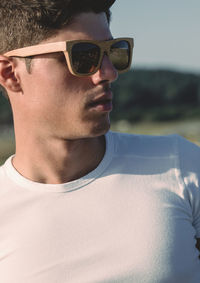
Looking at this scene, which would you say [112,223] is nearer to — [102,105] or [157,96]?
[102,105]

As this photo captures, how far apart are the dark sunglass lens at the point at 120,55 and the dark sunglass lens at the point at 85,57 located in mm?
127

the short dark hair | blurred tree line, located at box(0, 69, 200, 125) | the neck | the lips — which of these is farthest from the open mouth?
blurred tree line, located at box(0, 69, 200, 125)

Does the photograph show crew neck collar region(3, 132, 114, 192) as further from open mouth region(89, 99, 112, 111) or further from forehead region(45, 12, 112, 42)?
forehead region(45, 12, 112, 42)

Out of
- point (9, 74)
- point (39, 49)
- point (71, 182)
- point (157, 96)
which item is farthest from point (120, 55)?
point (157, 96)

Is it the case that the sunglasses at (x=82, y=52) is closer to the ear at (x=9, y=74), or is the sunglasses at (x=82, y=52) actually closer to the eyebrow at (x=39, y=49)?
the eyebrow at (x=39, y=49)

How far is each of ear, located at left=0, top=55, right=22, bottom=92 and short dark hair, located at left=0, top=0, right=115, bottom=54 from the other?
0.25 feet

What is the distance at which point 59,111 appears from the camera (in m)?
2.86

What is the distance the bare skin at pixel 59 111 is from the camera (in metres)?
2.81

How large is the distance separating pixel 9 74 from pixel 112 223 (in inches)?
43.9

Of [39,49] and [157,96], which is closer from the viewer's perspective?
[39,49]

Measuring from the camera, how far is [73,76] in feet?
9.34

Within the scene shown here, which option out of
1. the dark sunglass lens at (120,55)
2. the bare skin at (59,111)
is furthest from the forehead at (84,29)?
the dark sunglass lens at (120,55)

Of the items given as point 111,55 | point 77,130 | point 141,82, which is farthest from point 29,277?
point 141,82

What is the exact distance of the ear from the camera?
305 cm
